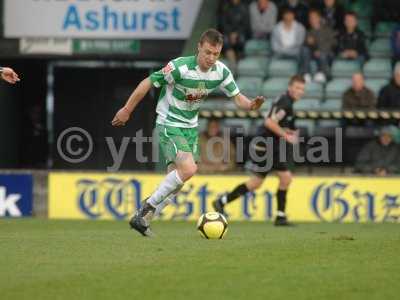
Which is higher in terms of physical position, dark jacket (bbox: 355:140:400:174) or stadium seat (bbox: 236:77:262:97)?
stadium seat (bbox: 236:77:262:97)

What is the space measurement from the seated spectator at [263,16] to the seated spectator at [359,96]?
2646 mm

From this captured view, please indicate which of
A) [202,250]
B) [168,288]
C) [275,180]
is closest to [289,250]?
[202,250]

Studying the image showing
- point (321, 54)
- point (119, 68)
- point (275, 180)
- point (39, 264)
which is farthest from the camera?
point (119, 68)

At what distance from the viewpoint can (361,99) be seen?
18688 mm

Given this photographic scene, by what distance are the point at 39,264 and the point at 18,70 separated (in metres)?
13.5

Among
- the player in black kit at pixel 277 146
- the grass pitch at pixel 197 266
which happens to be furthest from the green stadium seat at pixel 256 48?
the grass pitch at pixel 197 266

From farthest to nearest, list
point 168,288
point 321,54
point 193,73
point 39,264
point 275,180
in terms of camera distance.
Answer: point 321,54 < point 275,180 < point 193,73 < point 39,264 < point 168,288

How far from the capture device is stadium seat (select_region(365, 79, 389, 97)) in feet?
64.8


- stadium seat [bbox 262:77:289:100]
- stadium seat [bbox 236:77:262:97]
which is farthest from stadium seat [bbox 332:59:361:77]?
stadium seat [bbox 236:77:262:97]

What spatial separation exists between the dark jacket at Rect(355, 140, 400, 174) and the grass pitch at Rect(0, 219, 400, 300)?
5616 millimetres

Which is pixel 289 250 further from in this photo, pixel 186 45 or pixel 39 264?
pixel 186 45

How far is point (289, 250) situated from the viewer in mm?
10664

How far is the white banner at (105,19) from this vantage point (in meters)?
20.6
